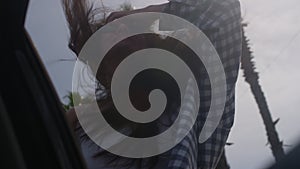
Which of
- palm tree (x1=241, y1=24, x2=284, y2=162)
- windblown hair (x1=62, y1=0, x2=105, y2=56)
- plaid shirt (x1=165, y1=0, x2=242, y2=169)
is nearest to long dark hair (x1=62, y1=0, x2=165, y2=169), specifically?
windblown hair (x1=62, y1=0, x2=105, y2=56)

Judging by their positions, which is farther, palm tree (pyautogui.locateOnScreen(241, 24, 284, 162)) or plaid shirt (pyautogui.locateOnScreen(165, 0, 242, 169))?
plaid shirt (pyautogui.locateOnScreen(165, 0, 242, 169))

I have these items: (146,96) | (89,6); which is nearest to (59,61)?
(89,6)

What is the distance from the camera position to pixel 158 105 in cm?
162

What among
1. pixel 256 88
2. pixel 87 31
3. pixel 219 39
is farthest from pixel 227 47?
pixel 87 31

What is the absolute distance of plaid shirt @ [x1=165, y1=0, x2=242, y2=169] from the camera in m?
1.56

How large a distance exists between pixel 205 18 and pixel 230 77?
0.23 metres

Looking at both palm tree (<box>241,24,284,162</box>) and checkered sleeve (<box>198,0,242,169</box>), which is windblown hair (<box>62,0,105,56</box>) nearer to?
checkered sleeve (<box>198,0,242,169</box>)

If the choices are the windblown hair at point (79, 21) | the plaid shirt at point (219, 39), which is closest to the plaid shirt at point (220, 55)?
the plaid shirt at point (219, 39)

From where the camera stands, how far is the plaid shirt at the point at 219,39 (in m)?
1.56

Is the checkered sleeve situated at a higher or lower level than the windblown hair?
lower

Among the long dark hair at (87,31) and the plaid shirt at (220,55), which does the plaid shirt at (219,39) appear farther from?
the long dark hair at (87,31)

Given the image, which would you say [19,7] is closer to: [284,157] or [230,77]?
[230,77]

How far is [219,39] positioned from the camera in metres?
1.62

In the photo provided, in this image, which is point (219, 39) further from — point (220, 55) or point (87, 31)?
point (87, 31)
